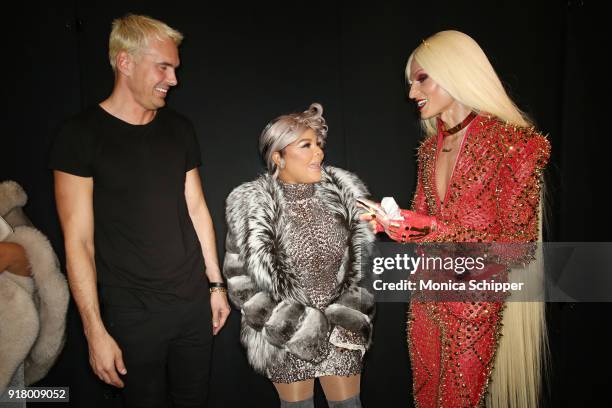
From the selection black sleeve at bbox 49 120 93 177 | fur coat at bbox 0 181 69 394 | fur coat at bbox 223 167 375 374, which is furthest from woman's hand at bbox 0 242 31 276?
fur coat at bbox 223 167 375 374

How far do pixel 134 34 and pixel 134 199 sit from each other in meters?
0.71

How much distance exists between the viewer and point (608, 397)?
307cm

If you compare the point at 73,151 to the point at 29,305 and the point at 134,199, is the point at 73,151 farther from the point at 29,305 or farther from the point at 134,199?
the point at 29,305

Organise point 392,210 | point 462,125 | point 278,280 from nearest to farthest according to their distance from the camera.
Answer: point 392,210, point 462,125, point 278,280

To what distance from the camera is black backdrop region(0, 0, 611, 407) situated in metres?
2.59

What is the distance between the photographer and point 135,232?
219 centimetres

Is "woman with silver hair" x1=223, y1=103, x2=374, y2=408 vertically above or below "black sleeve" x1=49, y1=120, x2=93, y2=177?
below

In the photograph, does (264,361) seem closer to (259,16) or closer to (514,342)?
(514,342)

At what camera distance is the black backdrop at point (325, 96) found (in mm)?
2592

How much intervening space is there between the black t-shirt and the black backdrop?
0.53 m

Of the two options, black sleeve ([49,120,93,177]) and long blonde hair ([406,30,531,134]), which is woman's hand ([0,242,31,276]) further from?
long blonde hair ([406,30,531,134])

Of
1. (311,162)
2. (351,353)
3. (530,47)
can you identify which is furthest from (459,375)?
(530,47)

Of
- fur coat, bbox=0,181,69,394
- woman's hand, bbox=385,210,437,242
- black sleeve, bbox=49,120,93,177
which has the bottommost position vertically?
fur coat, bbox=0,181,69,394

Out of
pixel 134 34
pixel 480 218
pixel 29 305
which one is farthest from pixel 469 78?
pixel 29 305
